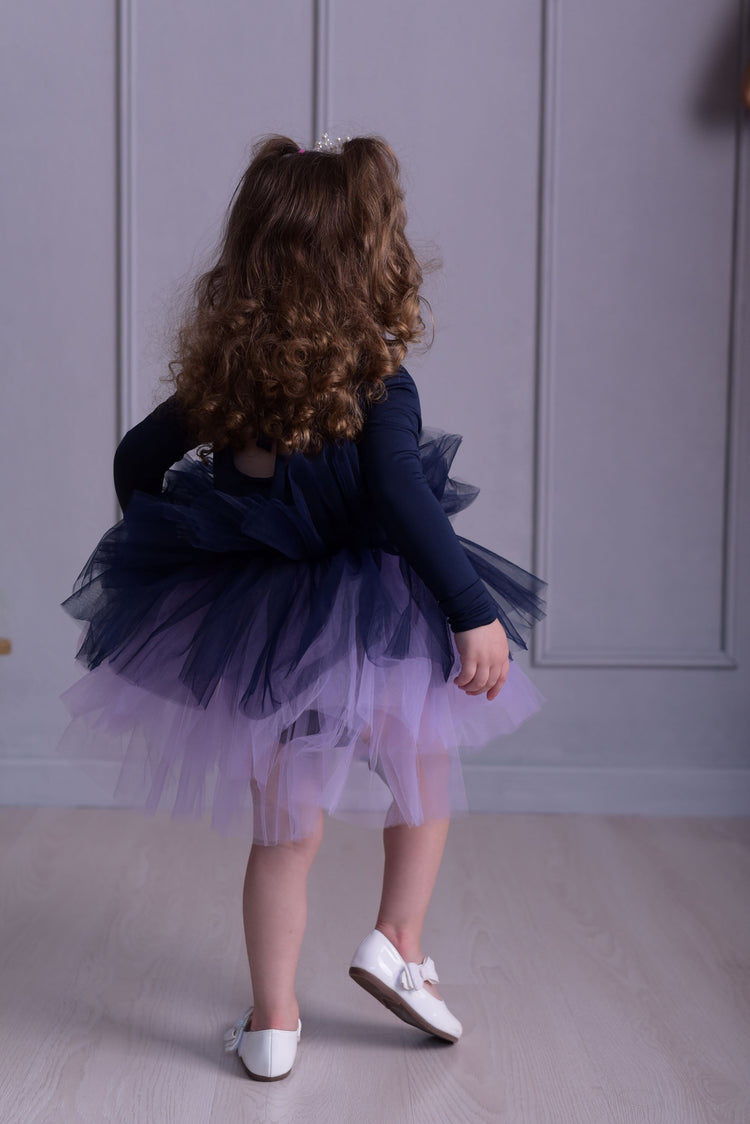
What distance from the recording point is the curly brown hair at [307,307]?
3.45ft

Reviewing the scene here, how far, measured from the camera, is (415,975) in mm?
1133

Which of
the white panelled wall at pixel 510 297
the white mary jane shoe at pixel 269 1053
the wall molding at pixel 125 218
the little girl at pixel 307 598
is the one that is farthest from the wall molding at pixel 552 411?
the white mary jane shoe at pixel 269 1053

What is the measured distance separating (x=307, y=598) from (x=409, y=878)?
35cm

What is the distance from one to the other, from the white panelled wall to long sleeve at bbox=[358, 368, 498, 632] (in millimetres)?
1012

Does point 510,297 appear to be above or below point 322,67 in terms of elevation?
below

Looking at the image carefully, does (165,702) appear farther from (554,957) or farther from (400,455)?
(554,957)

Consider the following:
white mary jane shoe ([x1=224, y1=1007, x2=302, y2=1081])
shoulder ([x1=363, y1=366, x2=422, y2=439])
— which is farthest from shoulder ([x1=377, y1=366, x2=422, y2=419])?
white mary jane shoe ([x1=224, y1=1007, x2=302, y2=1081])

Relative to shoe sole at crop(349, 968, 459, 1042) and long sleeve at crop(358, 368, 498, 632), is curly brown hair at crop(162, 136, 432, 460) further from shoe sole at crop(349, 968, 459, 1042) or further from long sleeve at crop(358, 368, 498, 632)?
shoe sole at crop(349, 968, 459, 1042)

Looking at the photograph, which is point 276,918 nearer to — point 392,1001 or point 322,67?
point 392,1001

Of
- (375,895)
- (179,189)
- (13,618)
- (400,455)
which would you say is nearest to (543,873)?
(375,895)

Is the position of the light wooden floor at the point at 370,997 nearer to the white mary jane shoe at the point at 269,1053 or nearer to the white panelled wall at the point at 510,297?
the white mary jane shoe at the point at 269,1053

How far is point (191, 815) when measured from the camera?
1.09 meters

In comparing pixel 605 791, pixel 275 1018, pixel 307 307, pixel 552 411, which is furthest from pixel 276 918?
pixel 552 411

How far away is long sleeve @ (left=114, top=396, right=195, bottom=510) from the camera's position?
3.86 feet
